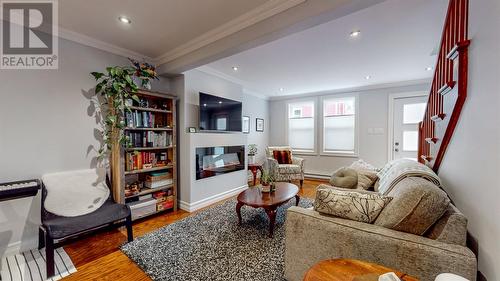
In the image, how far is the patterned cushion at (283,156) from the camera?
477 centimetres

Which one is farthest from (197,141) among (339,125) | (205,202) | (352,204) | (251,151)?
(339,125)

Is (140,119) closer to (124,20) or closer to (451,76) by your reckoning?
(124,20)

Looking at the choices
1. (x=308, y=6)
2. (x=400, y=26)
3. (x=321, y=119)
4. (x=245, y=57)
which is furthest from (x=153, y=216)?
(x=321, y=119)

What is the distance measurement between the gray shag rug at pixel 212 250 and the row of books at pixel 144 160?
900 mm

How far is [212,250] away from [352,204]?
143 cm

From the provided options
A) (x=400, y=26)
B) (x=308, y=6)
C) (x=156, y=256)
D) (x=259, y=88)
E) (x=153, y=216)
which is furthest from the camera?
(x=259, y=88)

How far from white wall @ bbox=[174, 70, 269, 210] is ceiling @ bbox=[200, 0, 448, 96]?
26 centimetres

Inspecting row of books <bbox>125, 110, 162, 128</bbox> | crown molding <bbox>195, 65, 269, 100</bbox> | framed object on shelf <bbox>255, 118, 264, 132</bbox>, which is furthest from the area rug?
framed object on shelf <bbox>255, 118, 264, 132</bbox>

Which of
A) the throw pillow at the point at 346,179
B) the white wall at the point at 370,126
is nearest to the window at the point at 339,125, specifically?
the white wall at the point at 370,126

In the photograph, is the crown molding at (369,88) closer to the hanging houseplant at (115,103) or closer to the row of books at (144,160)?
the row of books at (144,160)

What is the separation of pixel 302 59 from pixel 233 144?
1.96 metres

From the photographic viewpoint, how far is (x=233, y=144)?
3955 mm

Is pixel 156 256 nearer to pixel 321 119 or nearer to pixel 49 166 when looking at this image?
pixel 49 166

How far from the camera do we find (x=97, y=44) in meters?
2.47
